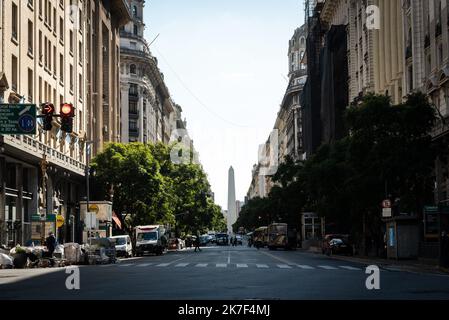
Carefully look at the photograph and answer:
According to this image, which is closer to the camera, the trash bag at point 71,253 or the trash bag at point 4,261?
the trash bag at point 4,261

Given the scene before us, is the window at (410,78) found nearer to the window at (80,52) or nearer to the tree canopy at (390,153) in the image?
the tree canopy at (390,153)

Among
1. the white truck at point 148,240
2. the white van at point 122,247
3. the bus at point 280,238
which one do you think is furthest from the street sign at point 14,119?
the bus at point 280,238

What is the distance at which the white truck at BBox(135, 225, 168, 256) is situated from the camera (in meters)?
75.9

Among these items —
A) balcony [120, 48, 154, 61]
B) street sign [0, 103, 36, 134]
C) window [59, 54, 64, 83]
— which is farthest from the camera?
balcony [120, 48, 154, 61]

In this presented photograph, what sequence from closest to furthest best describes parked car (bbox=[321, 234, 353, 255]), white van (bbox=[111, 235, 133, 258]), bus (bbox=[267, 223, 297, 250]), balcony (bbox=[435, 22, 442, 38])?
balcony (bbox=[435, 22, 442, 38])
parked car (bbox=[321, 234, 353, 255])
white van (bbox=[111, 235, 133, 258])
bus (bbox=[267, 223, 297, 250])

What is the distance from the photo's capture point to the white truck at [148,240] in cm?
7594

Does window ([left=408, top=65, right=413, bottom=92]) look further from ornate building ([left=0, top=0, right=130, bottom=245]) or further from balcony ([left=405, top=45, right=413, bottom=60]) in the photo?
ornate building ([left=0, top=0, right=130, bottom=245])

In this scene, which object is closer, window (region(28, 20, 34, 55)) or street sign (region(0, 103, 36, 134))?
street sign (region(0, 103, 36, 134))

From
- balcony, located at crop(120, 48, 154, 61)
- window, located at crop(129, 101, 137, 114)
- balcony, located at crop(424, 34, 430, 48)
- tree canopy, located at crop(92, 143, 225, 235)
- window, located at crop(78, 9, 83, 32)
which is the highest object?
balcony, located at crop(120, 48, 154, 61)

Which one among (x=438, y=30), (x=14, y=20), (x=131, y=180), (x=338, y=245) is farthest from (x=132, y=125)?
(x=438, y=30)

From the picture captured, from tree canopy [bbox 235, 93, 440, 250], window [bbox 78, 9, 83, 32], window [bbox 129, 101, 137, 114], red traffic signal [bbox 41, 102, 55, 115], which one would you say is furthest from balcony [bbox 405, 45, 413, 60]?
window [bbox 129, 101, 137, 114]
